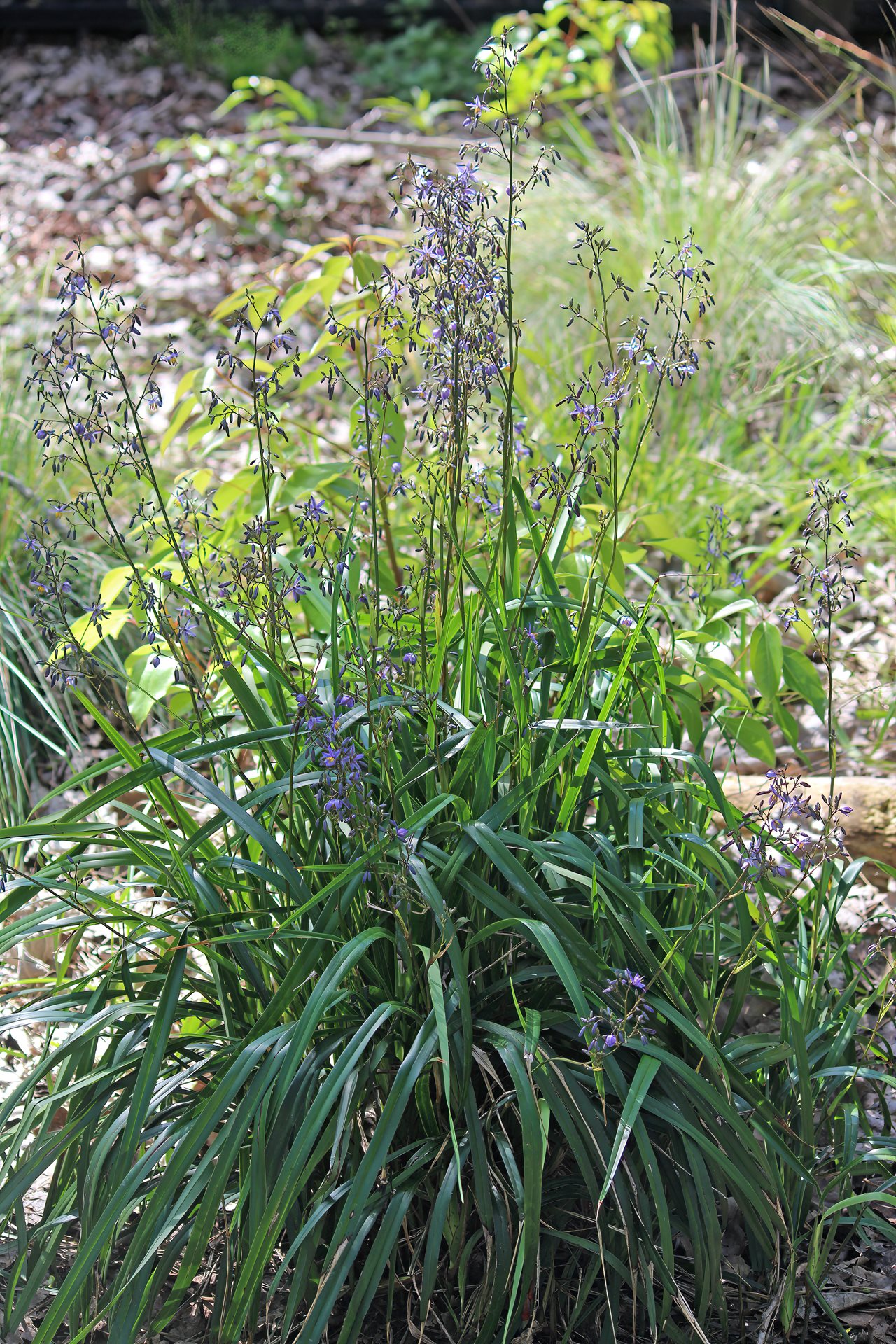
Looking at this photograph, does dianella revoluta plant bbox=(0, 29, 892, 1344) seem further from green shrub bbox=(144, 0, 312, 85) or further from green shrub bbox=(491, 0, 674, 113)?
green shrub bbox=(144, 0, 312, 85)

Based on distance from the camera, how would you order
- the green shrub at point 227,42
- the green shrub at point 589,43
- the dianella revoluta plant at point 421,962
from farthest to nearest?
the green shrub at point 227,42, the green shrub at point 589,43, the dianella revoluta plant at point 421,962

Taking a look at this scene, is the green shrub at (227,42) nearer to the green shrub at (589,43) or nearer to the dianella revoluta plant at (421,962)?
the green shrub at (589,43)

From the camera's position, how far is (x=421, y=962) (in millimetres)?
1454

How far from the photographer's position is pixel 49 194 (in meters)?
5.39

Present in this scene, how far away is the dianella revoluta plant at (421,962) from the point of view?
1.31 meters

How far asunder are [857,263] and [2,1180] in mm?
2778

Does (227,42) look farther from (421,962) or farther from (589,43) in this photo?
(421,962)

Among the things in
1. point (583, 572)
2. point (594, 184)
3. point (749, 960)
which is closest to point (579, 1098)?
point (749, 960)

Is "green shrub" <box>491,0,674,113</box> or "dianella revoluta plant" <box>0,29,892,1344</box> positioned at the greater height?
"green shrub" <box>491,0,674,113</box>

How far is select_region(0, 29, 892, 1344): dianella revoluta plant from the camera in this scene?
4.29 feet

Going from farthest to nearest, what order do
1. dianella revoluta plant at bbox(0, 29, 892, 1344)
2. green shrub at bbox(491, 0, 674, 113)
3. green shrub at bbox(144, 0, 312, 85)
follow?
green shrub at bbox(144, 0, 312, 85)
green shrub at bbox(491, 0, 674, 113)
dianella revoluta plant at bbox(0, 29, 892, 1344)

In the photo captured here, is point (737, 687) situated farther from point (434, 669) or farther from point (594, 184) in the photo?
point (594, 184)

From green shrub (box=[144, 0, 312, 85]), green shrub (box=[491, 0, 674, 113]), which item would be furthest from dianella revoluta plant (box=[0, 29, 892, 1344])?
green shrub (box=[144, 0, 312, 85])

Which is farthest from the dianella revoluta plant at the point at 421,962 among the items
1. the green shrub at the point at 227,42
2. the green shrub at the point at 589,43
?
the green shrub at the point at 227,42
